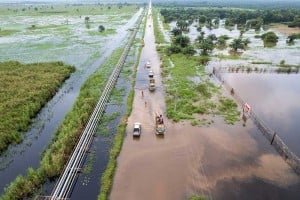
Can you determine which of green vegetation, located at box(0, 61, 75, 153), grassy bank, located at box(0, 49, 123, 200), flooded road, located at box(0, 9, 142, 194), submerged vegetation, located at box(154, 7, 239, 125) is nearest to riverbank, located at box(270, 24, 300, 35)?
submerged vegetation, located at box(154, 7, 239, 125)

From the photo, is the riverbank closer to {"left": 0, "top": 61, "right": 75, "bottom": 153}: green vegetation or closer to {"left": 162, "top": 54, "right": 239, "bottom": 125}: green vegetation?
{"left": 162, "top": 54, "right": 239, "bottom": 125}: green vegetation

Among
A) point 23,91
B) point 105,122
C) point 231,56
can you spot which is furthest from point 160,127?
point 231,56

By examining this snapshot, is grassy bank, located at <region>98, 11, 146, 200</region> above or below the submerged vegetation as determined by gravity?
below

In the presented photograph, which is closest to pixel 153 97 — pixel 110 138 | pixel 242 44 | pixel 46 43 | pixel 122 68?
pixel 110 138

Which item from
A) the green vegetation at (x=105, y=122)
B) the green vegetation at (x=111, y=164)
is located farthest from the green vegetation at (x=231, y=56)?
the green vegetation at (x=111, y=164)

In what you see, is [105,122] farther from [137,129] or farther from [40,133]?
[40,133]

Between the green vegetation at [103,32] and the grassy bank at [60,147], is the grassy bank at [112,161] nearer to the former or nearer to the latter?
the grassy bank at [60,147]
